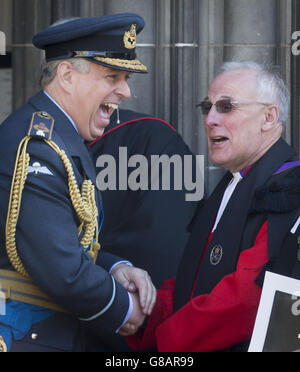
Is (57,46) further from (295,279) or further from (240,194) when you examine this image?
(295,279)

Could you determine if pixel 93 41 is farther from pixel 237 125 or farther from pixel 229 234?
pixel 229 234

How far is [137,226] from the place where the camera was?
3.46m

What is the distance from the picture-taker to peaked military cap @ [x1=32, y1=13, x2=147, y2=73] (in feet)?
8.13

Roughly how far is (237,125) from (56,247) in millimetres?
911

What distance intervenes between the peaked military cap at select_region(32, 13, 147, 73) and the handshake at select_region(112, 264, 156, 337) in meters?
0.76

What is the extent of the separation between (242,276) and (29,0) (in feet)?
7.88

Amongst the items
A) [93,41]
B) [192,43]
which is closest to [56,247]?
[93,41]

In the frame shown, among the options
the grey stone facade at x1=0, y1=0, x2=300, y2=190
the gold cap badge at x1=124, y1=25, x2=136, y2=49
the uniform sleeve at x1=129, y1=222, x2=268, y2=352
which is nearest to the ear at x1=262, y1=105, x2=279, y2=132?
the uniform sleeve at x1=129, y1=222, x2=268, y2=352

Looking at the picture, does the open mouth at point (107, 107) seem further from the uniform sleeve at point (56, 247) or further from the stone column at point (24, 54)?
the stone column at point (24, 54)

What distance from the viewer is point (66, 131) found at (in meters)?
2.45

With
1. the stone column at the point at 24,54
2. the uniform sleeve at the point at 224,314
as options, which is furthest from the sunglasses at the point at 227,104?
the stone column at the point at 24,54

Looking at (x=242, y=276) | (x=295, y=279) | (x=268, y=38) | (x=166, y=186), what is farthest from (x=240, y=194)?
(x=268, y=38)

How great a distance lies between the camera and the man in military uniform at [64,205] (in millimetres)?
2242

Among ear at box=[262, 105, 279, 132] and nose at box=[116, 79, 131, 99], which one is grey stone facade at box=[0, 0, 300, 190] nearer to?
ear at box=[262, 105, 279, 132]
